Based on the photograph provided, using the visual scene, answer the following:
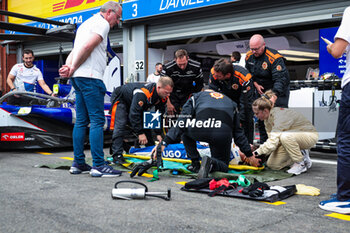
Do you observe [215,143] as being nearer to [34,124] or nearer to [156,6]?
[34,124]

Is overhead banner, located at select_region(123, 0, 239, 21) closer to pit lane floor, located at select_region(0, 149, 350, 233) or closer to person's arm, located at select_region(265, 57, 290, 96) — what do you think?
person's arm, located at select_region(265, 57, 290, 96)

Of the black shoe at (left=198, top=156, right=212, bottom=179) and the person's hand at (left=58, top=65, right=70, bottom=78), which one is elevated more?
the person's hand at (left=58, top=65, right=70, bottom=78)

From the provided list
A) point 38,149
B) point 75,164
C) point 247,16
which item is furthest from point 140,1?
point 75,164

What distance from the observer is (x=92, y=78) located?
4.42 meters

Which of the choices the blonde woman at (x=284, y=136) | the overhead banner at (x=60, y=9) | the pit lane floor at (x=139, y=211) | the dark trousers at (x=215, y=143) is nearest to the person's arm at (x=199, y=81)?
the blonde woman at (x=284, y=136)

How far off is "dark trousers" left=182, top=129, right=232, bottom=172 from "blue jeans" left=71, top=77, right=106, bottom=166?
957 mm

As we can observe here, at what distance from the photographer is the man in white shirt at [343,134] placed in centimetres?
303

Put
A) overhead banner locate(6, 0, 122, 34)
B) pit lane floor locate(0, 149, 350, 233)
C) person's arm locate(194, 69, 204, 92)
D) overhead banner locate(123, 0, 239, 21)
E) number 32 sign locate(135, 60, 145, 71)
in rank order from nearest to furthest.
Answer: pit lane floor locate(0, 149, 350, 233)
person's arm locate(194, 69, 204, 92)
overhead banner locate(123, 0, 239, 21)
number 32 sign locate(135, 60, 145, 71)
overhead banner locate(6, 0, 122, 34)

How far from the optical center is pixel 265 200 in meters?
3.29

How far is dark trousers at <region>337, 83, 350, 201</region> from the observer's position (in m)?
3.07

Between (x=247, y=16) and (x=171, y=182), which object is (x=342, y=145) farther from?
(x=247, y=16)

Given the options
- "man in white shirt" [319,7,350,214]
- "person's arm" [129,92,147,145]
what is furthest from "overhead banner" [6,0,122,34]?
"man in white shirt" [319,7,350,214]

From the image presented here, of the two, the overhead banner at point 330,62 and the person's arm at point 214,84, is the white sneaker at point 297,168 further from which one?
the overhead banner at point 330,62

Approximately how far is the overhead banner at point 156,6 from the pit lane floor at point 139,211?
6587mm
